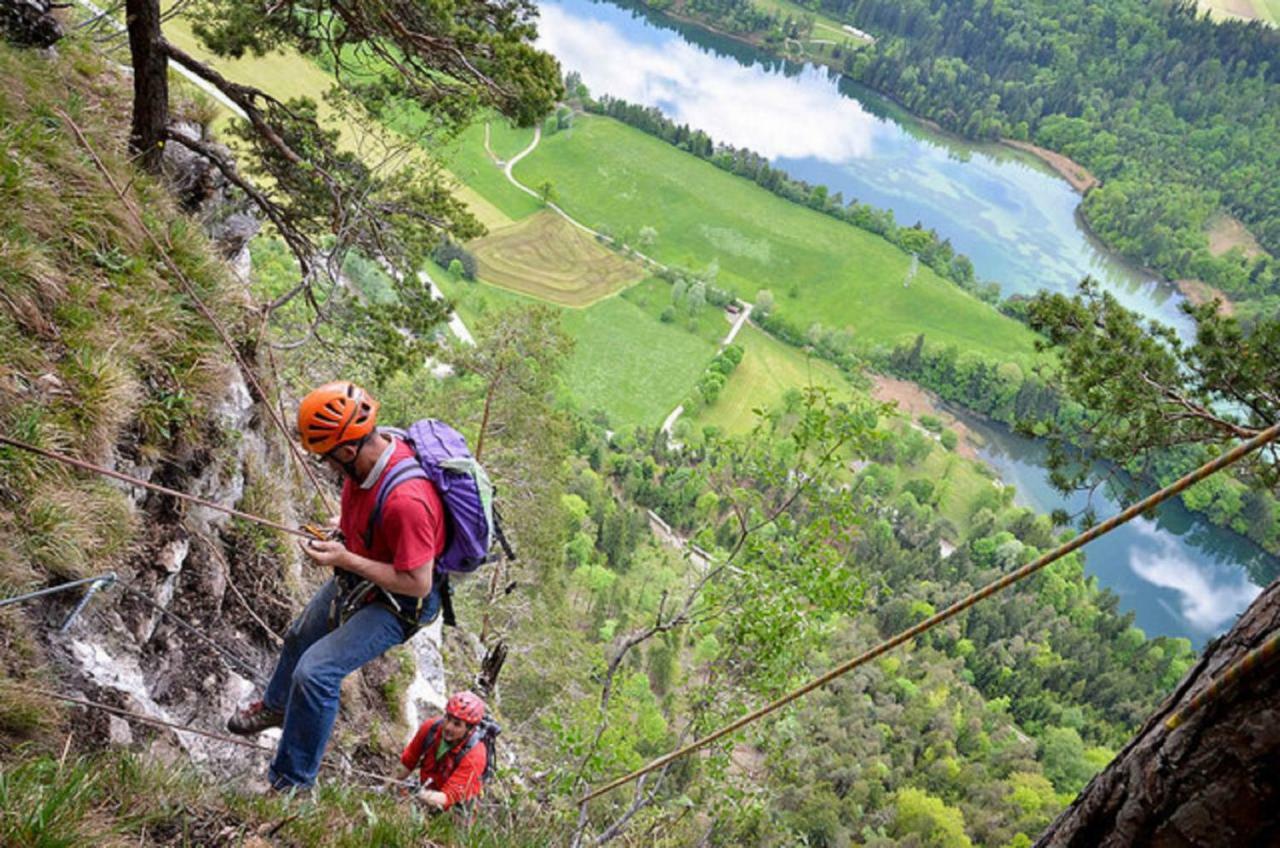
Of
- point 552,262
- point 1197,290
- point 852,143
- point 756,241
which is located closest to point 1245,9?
point 1197,290

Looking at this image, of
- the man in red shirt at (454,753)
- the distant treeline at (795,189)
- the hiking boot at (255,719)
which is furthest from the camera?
the distant treeline at (795,189)

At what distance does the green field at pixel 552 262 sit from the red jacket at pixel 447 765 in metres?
73.8

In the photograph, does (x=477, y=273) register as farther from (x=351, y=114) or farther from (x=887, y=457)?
(x=351, y=114)

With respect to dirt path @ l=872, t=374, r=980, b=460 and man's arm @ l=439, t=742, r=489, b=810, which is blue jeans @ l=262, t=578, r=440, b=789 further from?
dirt path @ l=872, t=374, r=980, b=460

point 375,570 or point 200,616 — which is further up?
point 375,570

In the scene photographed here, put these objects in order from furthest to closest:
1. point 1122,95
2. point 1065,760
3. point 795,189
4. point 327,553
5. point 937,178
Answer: point 1122,95 → point 937,178 → point 795,189 → point 1065,760 → point 327,553

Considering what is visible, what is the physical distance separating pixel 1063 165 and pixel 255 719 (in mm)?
134829

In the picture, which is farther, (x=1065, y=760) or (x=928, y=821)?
(x=1065, y=760)

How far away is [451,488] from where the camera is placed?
12.3 ft

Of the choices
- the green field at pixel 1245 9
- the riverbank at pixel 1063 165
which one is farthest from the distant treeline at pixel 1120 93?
the green field at pixel 1245 9

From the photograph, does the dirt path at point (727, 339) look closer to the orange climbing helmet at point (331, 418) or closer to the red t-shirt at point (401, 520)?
the red t-shirt at point (401, 520)

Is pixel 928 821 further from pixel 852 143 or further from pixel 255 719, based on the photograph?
pixel 852 143

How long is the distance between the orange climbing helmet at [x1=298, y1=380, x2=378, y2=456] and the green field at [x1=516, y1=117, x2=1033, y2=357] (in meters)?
85.2

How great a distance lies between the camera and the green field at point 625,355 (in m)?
72.4
